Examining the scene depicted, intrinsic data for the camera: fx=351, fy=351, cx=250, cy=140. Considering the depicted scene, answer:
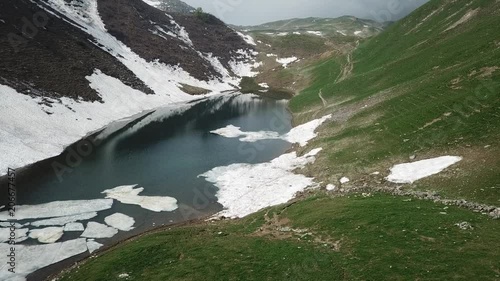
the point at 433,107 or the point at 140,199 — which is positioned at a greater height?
the point at 433,107

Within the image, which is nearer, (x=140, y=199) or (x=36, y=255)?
(x=36, y=255)

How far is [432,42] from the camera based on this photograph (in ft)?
254

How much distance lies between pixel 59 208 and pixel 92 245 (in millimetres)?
10951

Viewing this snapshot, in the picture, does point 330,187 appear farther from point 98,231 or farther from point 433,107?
point 98,231

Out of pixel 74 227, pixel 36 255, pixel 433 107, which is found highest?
pixel 36 255

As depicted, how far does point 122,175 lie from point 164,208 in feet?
49.7

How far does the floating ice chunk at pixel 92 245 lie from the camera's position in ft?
113

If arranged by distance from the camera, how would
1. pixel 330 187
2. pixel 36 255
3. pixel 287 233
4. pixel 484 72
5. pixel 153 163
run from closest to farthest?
pixel 287 233
pixel 36 255
pixel 330 187
pixel 484 72
pixel 153 163

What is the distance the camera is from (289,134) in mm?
75562

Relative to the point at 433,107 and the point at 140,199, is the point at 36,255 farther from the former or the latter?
the point at 433,107

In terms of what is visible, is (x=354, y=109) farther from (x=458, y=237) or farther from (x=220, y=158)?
(x=458, y=237)

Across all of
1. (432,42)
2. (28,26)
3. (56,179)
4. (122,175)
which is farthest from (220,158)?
(28,26)

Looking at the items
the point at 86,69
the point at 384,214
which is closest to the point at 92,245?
the point at 384,214

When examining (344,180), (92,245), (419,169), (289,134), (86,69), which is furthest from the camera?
(86,69)
